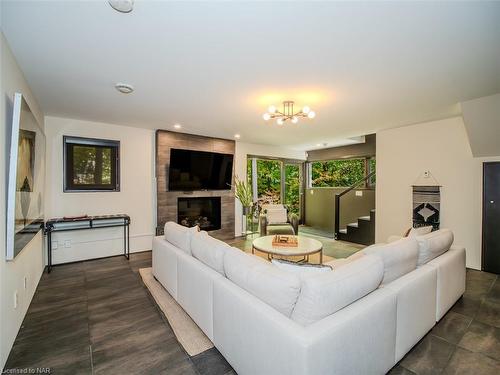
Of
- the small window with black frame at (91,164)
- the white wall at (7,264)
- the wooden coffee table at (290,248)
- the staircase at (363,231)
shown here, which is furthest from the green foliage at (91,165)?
the staircase at (363,231)

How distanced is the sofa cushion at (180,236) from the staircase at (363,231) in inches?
166

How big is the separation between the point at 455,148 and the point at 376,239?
88.1 inches

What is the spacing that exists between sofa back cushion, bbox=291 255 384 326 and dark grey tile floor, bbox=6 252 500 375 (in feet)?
2.53

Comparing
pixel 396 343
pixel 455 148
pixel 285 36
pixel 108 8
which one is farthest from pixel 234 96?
pixel 455 148

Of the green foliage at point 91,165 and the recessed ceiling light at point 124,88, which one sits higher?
the recessed ceiling light at point 124,88

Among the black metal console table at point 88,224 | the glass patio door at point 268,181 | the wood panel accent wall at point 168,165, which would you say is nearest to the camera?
the black metal console table at point 88,224

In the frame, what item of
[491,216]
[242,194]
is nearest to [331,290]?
[491,216]

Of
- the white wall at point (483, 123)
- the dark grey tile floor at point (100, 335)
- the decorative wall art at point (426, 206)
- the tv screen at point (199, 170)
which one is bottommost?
the dark grey tile floor at point (100, 335)

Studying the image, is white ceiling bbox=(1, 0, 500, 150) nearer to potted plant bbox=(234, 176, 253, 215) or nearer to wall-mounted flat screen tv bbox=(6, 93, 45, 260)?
wall-mounted flat screen tv bbox=(6, 93, 45, 260)

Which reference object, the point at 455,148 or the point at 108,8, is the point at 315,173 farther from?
the point at 108,8

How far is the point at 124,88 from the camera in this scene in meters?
2.90

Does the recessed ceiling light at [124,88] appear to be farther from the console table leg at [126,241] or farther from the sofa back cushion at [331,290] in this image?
the sofa back cushion at [331,290]

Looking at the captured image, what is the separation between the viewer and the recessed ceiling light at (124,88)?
282 centimetres

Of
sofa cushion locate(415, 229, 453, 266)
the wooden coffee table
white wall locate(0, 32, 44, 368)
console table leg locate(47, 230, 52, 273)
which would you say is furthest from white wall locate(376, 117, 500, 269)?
console table leg locate(47, 230, 52, 273)
